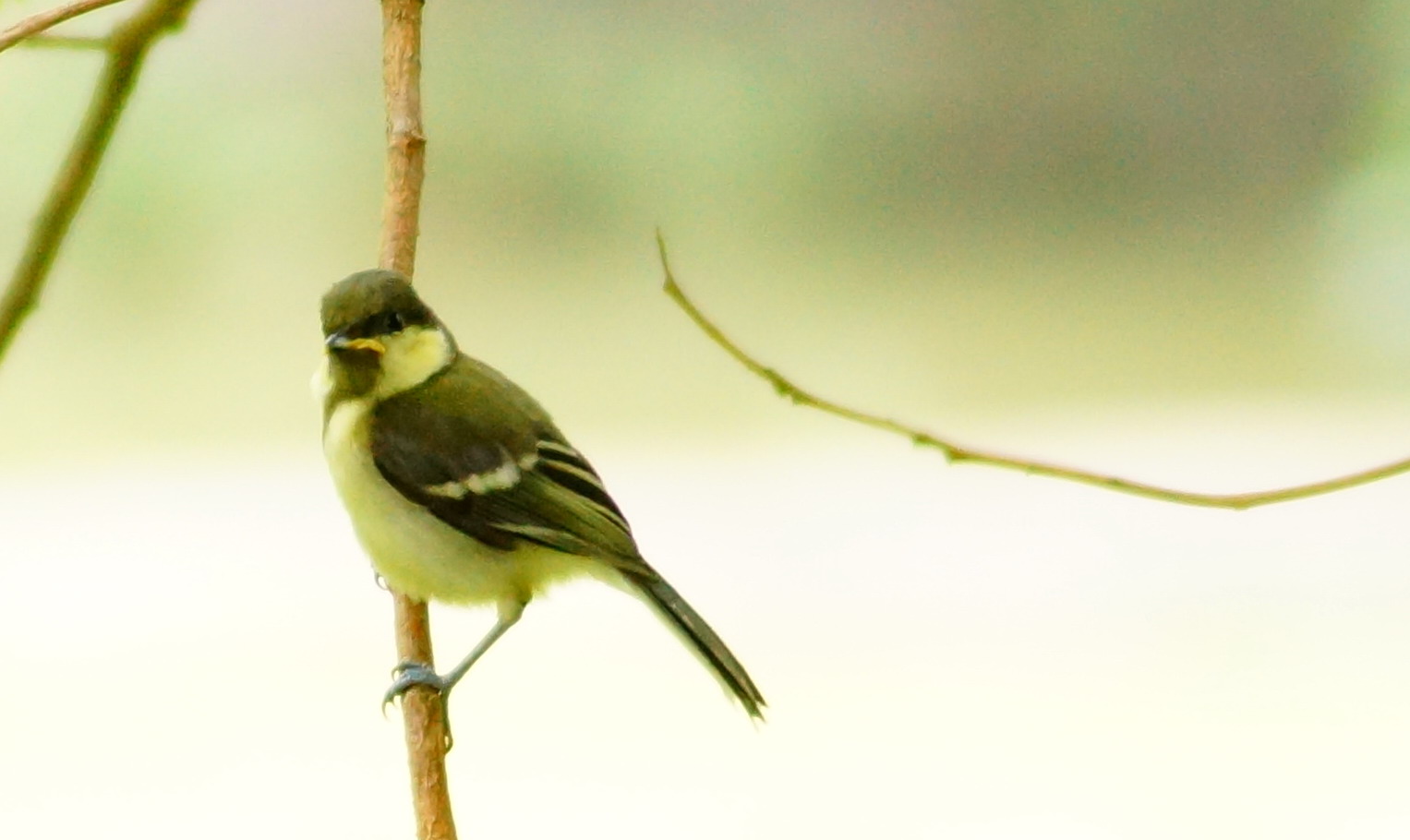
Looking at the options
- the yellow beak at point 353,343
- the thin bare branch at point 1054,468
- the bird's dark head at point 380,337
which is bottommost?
the thin bare branch at point 1054,468

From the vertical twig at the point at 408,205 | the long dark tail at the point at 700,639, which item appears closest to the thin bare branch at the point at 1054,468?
the long dark tail at the point at 700,639

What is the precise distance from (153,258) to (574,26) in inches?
40.2

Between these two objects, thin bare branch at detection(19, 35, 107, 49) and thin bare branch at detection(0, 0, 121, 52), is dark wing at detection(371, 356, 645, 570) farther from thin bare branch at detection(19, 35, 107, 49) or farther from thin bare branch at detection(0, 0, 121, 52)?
thin bare branch at detection(0, 0, 121, 52)

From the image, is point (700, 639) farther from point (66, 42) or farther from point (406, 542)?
point (66, 42)

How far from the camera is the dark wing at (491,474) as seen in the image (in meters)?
1.68

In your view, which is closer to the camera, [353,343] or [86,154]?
[86,154]

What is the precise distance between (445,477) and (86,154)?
0.60 meters

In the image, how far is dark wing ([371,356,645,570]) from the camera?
1.68m

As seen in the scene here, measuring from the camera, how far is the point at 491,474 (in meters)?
1.72

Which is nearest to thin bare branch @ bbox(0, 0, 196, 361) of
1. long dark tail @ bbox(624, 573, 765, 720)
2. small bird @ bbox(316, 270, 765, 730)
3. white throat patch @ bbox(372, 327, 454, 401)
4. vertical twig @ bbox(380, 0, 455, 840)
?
vertical twig @ bbox(380, 0, 455, 840)

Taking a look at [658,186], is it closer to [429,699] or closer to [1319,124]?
[1319,124]

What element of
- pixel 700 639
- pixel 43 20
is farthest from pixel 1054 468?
pixel 43 20

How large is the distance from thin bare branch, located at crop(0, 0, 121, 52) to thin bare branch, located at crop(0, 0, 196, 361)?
3.8 inches

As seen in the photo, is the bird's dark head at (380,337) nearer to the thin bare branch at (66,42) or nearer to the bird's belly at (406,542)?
the bird's belly at (406,542)
